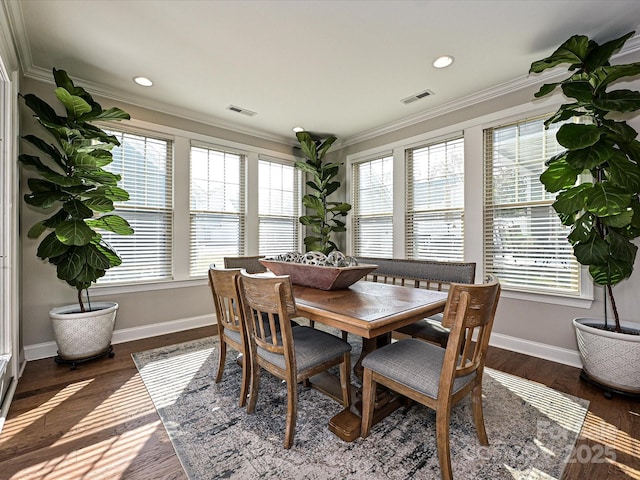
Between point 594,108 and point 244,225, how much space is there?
3.92 meters

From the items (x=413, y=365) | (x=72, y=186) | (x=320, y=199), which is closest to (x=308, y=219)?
(x=320, y=199)

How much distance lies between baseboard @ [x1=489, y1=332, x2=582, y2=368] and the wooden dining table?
1.65 meters

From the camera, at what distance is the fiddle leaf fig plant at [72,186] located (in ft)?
8.23

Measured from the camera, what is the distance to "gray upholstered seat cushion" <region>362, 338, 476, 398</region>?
1.47 meters

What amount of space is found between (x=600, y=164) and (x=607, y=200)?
1.07 feet

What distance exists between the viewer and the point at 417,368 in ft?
5.03

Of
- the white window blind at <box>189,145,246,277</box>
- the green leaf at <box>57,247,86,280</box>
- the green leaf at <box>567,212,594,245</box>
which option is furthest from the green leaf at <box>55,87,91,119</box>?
the green leaf at <box>567,212,594,245</box>

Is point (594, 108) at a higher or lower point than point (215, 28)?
lower

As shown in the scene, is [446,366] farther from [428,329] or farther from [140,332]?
[140,332]

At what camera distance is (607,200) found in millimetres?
2068

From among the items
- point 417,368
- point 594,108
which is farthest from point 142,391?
point 594,108

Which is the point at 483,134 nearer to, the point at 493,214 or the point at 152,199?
the point at 493,214

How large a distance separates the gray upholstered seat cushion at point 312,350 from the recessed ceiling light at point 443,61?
2.58 meters

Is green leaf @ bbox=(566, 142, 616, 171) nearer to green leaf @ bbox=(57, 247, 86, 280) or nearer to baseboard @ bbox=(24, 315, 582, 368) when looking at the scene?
baseboard @ bbox=(24, 315, 582, 368)
